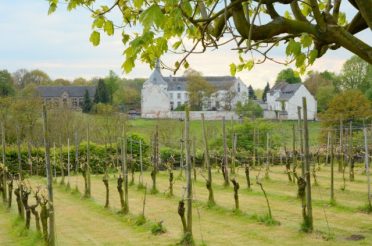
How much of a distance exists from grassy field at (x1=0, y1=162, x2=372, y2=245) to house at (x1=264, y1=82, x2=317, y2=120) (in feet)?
132

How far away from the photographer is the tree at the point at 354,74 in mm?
56594

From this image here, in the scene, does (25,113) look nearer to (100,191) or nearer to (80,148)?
(80,148)

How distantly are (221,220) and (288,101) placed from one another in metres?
53.6

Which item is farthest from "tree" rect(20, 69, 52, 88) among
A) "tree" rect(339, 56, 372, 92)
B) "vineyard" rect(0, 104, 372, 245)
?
"vineyard" rect(0, 104, 372, 245)

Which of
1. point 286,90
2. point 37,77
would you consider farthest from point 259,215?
point 37,77

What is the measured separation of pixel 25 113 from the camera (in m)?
31.2

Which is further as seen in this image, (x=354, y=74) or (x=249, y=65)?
(x=354, y=74)

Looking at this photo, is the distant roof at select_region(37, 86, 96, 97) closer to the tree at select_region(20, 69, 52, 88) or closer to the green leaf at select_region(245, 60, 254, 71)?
the tree at select_region(20, 69, 52, 88)

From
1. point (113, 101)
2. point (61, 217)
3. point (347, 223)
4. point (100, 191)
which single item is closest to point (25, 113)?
point (100, 191)

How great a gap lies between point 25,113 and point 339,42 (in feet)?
100

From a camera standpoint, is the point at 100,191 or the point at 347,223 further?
the point at 100,191

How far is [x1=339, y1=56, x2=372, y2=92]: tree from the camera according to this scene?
2228 inches

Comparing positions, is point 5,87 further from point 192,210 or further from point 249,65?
point 249,65

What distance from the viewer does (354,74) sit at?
58.0 metres
